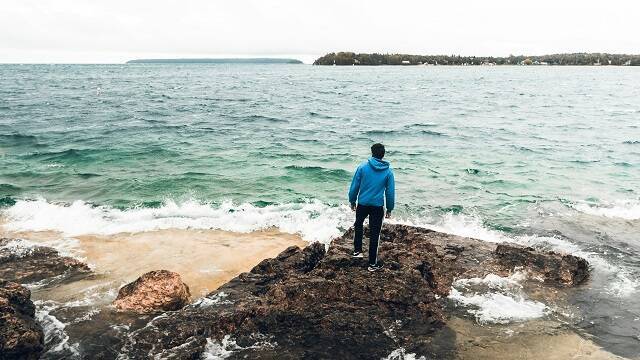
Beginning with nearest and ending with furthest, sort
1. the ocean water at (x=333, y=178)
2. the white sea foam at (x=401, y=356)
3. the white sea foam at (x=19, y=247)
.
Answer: the white sea foam at (x=401, y=356)
the white sea foam at (x=19, y=247)
the ocean water at (x=333, y=178)

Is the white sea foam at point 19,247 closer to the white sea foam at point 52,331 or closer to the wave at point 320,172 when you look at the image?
the white sea foam at point 52,331

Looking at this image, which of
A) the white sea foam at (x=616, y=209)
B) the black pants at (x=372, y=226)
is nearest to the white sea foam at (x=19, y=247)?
the black pants at (x=372, y=226)

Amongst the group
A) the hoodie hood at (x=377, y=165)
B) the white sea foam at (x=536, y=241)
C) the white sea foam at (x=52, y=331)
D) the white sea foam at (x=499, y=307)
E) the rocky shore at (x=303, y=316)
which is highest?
the hoodie hood at (x=377, y=165)

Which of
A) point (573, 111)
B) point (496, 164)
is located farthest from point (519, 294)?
point (573, 111)

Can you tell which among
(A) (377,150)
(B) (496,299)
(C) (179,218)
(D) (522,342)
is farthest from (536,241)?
(C) (179,218)

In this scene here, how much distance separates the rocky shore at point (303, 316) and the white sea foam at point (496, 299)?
0.23m

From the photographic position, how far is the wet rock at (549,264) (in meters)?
9.98

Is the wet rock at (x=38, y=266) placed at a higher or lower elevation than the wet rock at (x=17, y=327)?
lower

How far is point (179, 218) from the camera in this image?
49.6ft

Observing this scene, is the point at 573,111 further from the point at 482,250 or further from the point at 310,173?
the point at 482,250

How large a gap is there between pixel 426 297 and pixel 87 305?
6.25 meters

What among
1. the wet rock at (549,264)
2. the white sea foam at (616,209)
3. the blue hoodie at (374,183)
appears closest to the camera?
the blue hoodie at (374,183)

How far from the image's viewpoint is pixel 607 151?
26.5 meters

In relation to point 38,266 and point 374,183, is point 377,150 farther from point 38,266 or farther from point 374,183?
point 38,266
